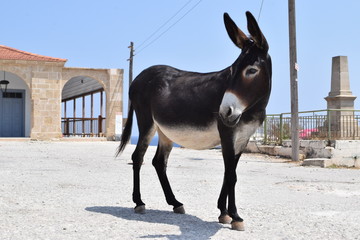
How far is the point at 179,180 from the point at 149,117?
3.67 m

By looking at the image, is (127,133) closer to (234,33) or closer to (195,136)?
(195,136)

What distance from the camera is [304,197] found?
6.89m

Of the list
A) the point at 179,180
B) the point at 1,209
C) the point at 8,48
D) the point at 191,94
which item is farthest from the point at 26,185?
the point at 8,48

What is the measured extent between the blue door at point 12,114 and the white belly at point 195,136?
22486mm

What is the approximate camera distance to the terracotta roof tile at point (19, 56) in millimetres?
24453

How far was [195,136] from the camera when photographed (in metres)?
4.66

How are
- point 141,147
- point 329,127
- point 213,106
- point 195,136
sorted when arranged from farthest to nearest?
point 329,127, point 141,147, point 195,136, point 213,106

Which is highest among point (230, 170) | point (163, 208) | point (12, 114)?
point (12, 114)

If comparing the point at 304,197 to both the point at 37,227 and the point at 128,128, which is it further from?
the point at 37,227

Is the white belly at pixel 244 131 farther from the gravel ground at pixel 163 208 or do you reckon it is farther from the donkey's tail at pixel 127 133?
the donkey's tail at pixel 127 133

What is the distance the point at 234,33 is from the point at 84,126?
85.5 ft

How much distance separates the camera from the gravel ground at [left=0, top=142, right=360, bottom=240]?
167 inches

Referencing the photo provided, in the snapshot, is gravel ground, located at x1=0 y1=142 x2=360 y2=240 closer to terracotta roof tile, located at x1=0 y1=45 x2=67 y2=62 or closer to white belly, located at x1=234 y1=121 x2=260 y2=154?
white belly, located at x1=234 y1=121 x2=260 y2=154

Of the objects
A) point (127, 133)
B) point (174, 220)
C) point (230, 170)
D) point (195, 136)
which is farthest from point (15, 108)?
point (230, 170)
